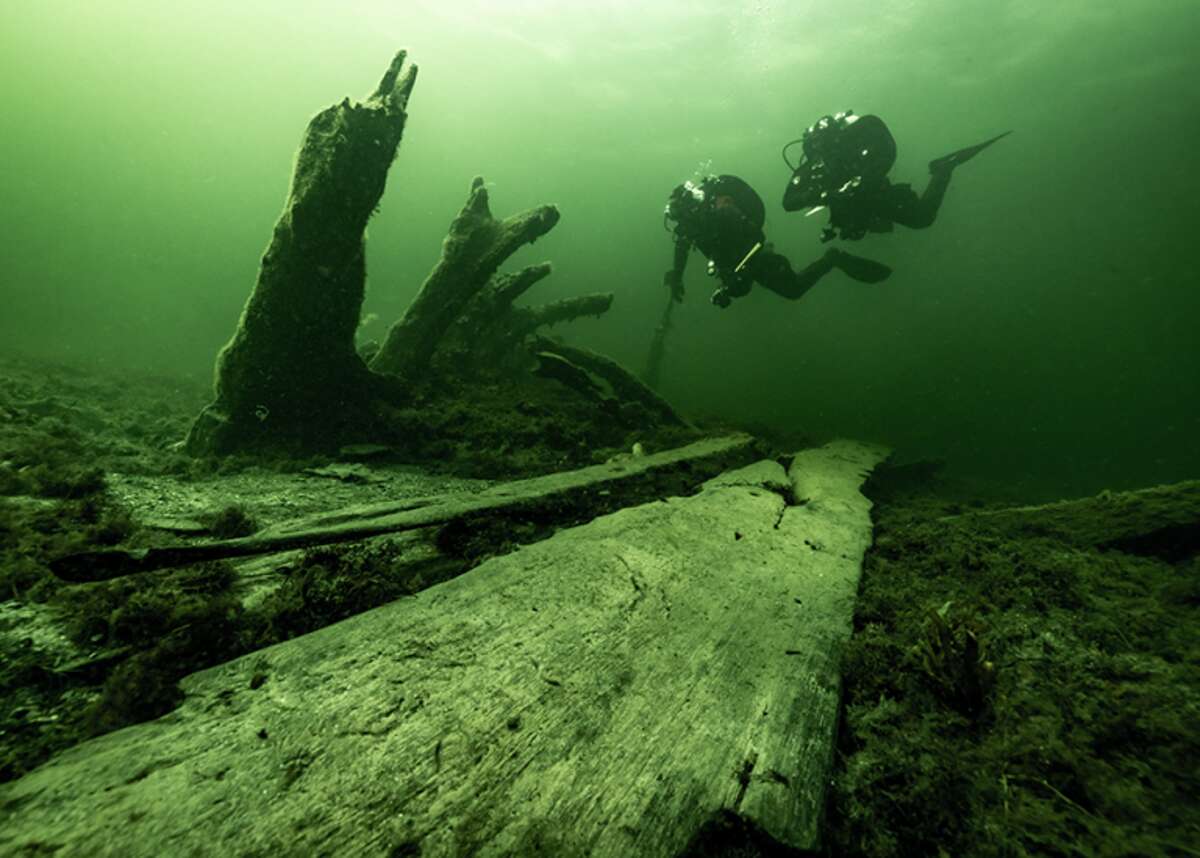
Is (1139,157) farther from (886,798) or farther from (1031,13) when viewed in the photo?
(886,798)

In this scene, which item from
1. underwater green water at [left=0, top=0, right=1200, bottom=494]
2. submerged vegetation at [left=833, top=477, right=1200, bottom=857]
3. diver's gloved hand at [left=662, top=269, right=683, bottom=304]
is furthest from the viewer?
underwater green water at [left=0, top=0, right=1200, bottom=494]

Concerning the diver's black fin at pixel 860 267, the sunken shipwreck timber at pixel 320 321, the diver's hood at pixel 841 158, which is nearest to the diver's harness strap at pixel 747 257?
the diver's hood at pixel 841 158

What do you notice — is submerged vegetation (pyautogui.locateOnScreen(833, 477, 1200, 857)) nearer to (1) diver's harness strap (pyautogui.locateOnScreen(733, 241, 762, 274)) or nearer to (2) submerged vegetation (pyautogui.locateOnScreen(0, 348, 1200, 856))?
(2) submerged vegetation (pyautogui.locateOnScreen(0, 348, 1200, 856))

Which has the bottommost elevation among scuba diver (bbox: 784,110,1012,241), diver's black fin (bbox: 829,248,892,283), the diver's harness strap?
the diver's harness strap

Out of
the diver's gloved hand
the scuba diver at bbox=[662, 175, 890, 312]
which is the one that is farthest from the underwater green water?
the diver's gloved hand

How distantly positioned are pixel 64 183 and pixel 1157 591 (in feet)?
524

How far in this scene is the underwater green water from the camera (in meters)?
28.9

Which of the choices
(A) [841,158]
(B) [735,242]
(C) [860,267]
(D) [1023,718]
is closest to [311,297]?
(D) [1023,718]

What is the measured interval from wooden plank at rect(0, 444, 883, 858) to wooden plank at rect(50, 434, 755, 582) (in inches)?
28.5

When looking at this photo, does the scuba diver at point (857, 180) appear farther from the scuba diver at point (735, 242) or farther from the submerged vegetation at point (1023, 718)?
the submerged vegetation at point (1023, 718)

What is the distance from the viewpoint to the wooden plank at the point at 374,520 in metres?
1.95

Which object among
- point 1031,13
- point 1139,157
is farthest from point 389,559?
point 1139,157

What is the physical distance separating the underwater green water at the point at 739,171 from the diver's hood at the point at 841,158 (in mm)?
7669

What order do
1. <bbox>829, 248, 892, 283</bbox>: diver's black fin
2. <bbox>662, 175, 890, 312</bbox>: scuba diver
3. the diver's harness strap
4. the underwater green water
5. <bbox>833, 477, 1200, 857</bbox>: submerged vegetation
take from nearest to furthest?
<bbox>833, 477, 1200, 857</bbox>: submerged vegetation, the diver's harness strap, <bbox>662, 175, 890, 312</bbox>: scuba diver, <bbox>829, 248, 892, 283</bbox>: diver's black fin, the underwater green water
